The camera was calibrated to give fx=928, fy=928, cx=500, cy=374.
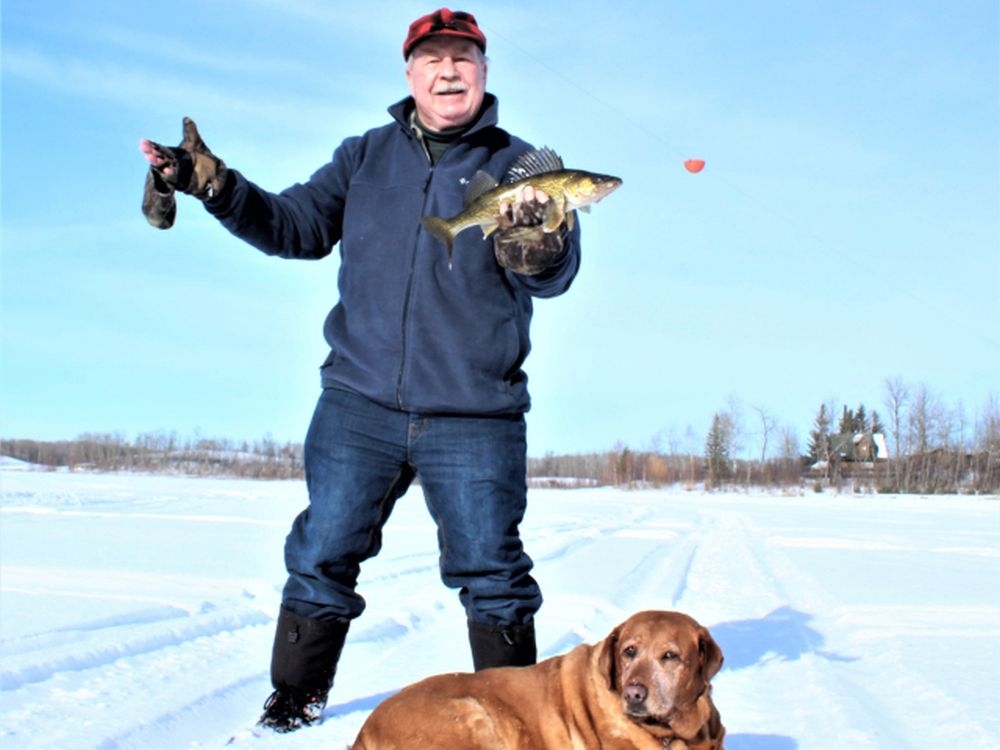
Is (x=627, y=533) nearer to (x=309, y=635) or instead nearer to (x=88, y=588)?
(x=88, y=588)

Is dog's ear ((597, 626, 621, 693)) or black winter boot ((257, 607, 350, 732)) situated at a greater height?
dog's ear ((597, 626, 621, 693))

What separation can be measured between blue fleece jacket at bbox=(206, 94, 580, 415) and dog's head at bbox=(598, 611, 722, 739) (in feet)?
3.41

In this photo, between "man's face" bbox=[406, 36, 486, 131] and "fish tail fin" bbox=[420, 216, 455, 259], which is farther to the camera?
"man's face" bbox=[406, 36, 486, 131]

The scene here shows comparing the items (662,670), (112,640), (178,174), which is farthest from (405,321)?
(112,640)

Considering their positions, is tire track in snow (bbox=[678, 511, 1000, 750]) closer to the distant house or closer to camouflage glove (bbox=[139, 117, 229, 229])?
camouflage glove (bbox=[139, 117, 229, 229])

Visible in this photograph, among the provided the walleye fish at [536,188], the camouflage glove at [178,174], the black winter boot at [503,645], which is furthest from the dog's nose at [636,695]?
the camouflage glove at [178,174]

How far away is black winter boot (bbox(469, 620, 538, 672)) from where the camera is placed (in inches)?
125

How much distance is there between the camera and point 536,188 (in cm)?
314

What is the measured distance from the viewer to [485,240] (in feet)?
11.3

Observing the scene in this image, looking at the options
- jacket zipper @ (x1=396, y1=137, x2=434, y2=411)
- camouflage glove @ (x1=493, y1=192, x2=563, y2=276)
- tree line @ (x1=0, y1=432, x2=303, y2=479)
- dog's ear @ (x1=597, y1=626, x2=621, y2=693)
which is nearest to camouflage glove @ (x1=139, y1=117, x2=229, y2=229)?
jacket zipper @ (x1=396, y1=137, x2=434, y2=411)

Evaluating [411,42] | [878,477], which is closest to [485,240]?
[411,42]

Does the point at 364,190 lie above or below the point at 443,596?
above

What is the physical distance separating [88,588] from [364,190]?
4292 millimetres

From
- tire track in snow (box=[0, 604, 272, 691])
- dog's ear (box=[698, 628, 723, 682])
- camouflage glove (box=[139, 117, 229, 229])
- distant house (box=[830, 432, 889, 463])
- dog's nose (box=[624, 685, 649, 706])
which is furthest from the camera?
distant house (box=[830, 432, 889, 463])
